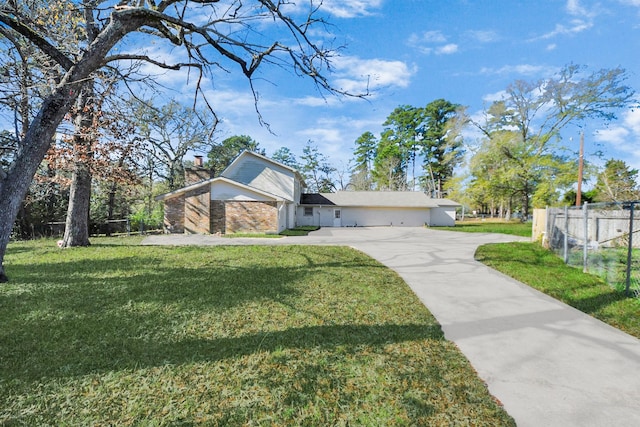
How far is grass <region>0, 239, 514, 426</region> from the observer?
7.59 ft

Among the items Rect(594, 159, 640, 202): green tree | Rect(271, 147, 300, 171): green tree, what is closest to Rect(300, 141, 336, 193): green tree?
Rect(271, 147, 300, 171): green tree

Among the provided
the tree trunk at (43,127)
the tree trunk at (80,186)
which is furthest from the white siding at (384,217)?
the tree trunk at (43,127)

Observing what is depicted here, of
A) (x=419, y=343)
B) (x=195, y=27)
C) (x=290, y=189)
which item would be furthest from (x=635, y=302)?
(x=290, y=189)

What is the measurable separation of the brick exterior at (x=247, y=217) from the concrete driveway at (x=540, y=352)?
12.5 m

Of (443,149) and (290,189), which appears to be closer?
(290,189)

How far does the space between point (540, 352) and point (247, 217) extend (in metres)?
16.0

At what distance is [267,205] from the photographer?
1784 cm

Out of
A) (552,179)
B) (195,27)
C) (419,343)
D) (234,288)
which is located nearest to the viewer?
(419,343)

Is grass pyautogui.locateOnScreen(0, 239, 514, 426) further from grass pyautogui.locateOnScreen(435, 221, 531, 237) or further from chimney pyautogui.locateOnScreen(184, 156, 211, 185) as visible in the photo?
grass pyautogui.locateOnScreen(435, 221, 531, 237)

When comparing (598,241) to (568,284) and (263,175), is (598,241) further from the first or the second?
(263,175)

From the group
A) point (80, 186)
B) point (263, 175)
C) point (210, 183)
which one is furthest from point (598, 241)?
point (263, 175)

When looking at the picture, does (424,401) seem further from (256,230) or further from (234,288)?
(256,230)

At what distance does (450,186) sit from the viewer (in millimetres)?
32656

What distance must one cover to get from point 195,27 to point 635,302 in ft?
27.7
